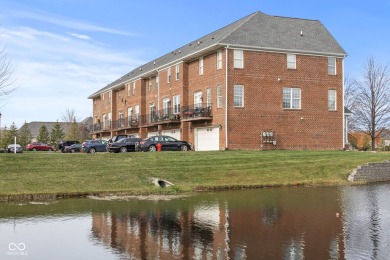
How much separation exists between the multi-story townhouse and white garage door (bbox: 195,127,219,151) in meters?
0.08

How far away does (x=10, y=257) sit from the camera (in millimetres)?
9125

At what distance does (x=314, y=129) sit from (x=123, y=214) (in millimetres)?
30131

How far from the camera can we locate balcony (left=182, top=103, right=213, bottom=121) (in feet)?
136

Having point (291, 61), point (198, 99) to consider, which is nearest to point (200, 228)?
point (291, 61)

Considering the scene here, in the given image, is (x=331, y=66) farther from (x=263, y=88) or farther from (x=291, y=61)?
Result: (x=263, y=88)

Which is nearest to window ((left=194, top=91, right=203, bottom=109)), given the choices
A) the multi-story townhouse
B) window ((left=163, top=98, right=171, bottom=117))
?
the multi-story townhouse

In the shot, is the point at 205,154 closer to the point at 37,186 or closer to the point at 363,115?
the point at 37,186

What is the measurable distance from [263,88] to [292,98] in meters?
2.95

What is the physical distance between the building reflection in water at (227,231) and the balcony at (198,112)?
24778 millimetres

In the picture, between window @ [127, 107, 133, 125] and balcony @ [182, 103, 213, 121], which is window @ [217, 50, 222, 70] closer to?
balcony @ [182, 103, 213, 121]

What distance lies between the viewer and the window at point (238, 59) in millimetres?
39344

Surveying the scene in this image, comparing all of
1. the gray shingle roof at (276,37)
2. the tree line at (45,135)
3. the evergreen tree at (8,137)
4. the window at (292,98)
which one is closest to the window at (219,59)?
the gray shingle roof at (276,37)

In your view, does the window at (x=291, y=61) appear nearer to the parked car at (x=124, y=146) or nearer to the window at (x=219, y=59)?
the window at (x=219, y=59)

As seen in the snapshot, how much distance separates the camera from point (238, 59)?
39469 millimetres
